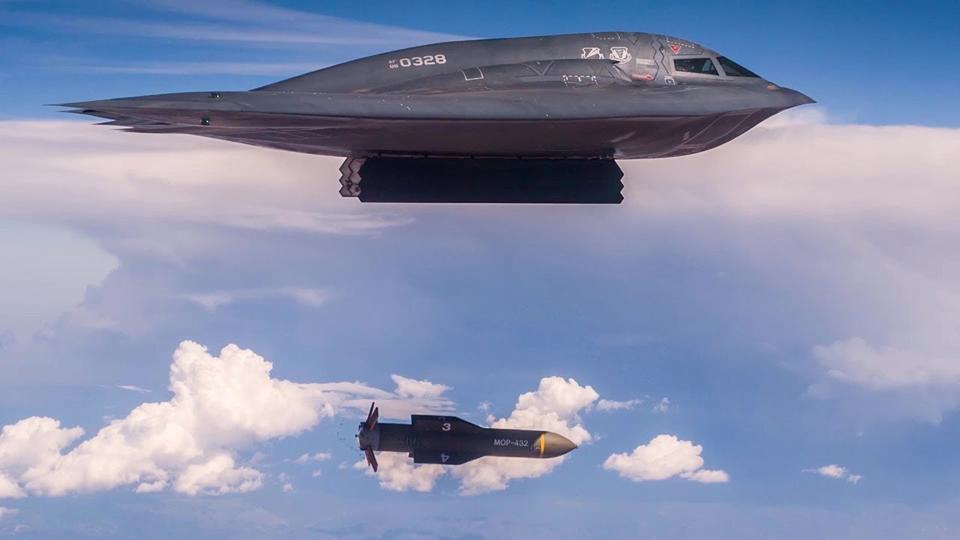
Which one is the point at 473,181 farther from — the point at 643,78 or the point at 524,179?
the point at 643,78

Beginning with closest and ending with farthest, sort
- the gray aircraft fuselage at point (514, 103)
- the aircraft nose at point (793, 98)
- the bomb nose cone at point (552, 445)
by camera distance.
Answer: the gray aircraft fuselage at point (514, 103) → the aircraft nose at point (793, 98) → the bomb nose cone at point (552, 445)

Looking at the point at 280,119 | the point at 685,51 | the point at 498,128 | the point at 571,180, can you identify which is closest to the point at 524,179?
the point at 571,180

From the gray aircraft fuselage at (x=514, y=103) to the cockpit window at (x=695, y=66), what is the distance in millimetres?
28

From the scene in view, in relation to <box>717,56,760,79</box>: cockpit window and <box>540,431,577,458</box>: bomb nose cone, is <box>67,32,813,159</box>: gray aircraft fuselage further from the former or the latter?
<box>540,431,577,458</box>: bomb nose cone

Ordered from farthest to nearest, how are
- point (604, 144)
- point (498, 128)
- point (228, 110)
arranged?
point (604, 144)
point (498, 128)
point (228, 110)

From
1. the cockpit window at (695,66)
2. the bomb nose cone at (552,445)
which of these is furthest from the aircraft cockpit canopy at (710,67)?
the bomb nose cone at (552,445)

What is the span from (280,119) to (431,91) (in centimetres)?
344

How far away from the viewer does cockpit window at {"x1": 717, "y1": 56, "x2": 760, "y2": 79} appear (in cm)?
2169

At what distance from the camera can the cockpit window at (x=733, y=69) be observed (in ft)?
71.2

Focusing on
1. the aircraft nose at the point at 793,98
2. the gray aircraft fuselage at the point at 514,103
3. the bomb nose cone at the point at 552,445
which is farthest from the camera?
the bomb nose cone at the point at 552,445

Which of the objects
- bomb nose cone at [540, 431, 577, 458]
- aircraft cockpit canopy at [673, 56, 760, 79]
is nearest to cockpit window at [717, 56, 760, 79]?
aircraft cockpit canopy at [673, 56, 760, 79]

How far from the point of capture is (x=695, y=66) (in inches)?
853

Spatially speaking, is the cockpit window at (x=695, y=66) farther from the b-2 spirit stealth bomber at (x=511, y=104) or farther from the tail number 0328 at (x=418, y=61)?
the tail number 0328 at (x=418, y=61)

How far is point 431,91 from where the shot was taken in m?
20.4
